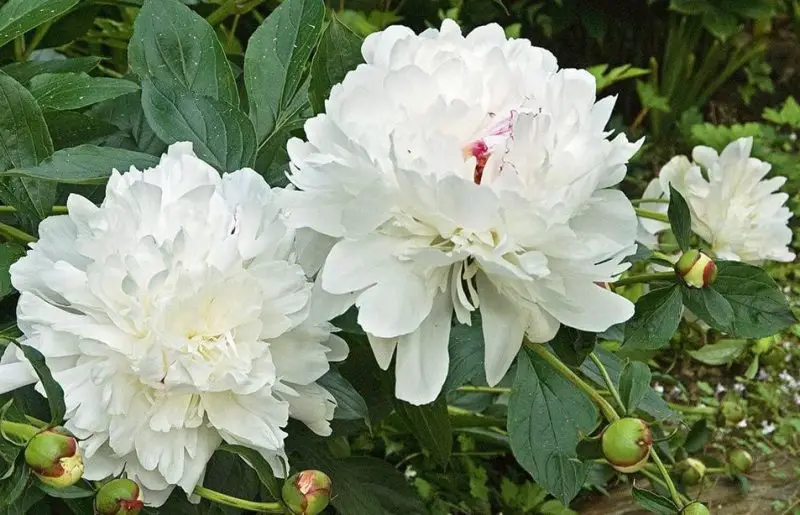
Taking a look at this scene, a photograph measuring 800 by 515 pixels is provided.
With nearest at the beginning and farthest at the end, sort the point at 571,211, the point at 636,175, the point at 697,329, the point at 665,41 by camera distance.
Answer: the point at 571,211 → the point at 697,329 → the point at 636,175 → the point at 665,41

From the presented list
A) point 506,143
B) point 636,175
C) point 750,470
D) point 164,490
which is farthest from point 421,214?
point 636,175

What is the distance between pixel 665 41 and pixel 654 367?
1259 mm

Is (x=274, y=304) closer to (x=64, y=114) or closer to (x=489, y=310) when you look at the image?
(x=489, y=310)

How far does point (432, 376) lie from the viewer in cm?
35

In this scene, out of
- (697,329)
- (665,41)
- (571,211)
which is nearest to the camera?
(571,211)

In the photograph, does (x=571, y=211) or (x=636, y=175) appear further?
(x=636, y=175)

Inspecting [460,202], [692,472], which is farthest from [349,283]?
[692,472]

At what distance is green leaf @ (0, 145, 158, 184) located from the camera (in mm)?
397

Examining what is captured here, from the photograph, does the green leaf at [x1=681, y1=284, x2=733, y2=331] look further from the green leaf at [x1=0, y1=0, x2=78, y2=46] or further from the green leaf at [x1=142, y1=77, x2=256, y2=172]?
the green leaf at [x1=0, y1=0, x2=78, y2=46]

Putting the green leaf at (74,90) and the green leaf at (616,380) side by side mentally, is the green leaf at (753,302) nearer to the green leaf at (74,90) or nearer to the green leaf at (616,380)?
the green leaf at (616,380)

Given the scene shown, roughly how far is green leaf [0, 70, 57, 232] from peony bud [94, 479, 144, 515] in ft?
0.52

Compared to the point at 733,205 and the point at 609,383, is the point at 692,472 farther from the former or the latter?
the point at 609,383

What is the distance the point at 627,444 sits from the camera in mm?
362

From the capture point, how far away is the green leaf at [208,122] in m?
0.44
